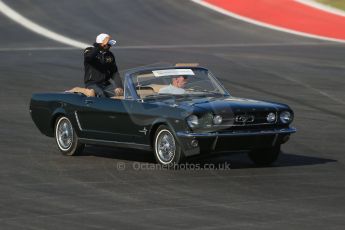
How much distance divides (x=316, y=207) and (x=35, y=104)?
6204mm

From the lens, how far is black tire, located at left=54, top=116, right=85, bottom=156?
14.0m

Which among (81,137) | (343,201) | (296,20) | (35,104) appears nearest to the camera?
(343,201)

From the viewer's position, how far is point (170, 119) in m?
12.3

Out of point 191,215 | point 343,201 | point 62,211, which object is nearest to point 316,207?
point 343,201

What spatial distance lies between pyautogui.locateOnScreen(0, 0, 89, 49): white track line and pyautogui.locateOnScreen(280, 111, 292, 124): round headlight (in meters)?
19.7

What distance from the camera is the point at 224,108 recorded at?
1227cm

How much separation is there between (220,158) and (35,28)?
2416cm

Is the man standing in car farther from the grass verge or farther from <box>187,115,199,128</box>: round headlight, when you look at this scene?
the grass verge

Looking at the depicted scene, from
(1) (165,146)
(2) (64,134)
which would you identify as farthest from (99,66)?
(1) (165,146)

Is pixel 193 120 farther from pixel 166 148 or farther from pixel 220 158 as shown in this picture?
pixel 220 158

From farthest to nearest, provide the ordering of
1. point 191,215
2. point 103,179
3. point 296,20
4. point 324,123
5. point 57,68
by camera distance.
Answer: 1. point 296,20
2. point 57,68
3. point 324,123
4. point 103,179
5. point 191,215

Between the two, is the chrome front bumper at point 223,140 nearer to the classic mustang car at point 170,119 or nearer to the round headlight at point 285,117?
the classic mustang car at point 170,119

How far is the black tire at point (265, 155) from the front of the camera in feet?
42.5

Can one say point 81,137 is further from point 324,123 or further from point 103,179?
point 324,123
